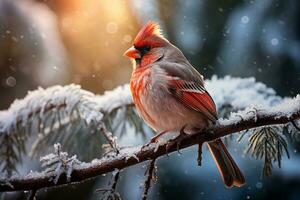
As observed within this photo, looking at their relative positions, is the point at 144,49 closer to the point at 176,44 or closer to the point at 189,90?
the point at 189,90

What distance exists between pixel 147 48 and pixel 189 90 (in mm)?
357

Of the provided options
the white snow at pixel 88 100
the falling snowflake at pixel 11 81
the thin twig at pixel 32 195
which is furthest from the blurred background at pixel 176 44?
the thin twig at pixel 32 195

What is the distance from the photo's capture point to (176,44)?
3170 mm

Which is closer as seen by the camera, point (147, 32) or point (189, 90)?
point (189, 90)

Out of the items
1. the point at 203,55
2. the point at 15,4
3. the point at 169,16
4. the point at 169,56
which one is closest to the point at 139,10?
the point at 169,16

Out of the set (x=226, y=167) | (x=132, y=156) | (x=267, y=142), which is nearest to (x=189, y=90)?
Result: (x=226, y=167)

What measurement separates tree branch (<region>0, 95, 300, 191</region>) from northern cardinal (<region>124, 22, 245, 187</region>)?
10.6 inches

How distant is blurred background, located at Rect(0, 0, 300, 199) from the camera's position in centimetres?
Result: 301

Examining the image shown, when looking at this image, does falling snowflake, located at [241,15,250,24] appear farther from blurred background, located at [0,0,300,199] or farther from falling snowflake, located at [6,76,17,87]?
falling snowflake, located at [6,76,17,87]

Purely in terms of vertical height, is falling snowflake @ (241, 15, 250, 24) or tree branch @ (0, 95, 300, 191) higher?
falling snowflake @ (241, 15, 250, 24)

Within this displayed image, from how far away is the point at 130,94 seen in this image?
240 centimetres

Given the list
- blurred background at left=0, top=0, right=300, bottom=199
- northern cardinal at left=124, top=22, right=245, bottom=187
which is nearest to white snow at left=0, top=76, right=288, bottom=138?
Answer: northern cardinal at left=124, top=22, right=245, bottom=187

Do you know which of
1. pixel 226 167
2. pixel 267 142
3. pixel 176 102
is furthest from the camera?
pixel 176 102

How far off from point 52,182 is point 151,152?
297 millimetres
